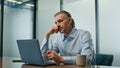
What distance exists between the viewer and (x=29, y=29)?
7102 millimetres

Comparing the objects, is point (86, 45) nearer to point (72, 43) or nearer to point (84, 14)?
point (72, 43)

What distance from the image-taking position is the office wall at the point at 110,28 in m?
4.91

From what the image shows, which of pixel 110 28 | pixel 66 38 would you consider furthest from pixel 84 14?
pixel 66 38

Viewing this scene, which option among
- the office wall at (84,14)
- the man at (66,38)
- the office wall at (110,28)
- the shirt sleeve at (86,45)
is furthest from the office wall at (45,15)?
the shirt sleeve at (86,45)

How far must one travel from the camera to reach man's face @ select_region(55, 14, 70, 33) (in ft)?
7.87

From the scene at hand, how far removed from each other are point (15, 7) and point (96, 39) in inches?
109

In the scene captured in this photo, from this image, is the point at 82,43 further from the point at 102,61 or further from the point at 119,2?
the point at 119,2

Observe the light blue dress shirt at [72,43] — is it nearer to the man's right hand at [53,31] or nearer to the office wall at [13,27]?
the man's right hand at [53,31]

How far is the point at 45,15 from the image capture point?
22.2 ft

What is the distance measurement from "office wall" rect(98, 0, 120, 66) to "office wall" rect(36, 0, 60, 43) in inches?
62.4

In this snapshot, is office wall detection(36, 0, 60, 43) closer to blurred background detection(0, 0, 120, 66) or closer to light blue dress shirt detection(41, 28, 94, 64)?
blurred background detection(0, 0, 120, 66)

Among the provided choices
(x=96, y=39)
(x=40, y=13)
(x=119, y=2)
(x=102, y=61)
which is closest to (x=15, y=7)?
(x=40, y=13)

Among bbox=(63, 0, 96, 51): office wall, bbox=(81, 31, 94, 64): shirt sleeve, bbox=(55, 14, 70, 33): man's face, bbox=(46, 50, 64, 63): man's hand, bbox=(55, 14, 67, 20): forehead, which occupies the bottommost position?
bbox=(46, 50, 64, 63): man's hand

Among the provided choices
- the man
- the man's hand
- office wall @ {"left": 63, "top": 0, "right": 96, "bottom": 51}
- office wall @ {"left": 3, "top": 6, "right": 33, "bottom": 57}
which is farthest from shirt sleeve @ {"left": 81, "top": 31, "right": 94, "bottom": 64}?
office wall @ {"left": 3, "top": 6, "right": 33, "bottom": 57}
